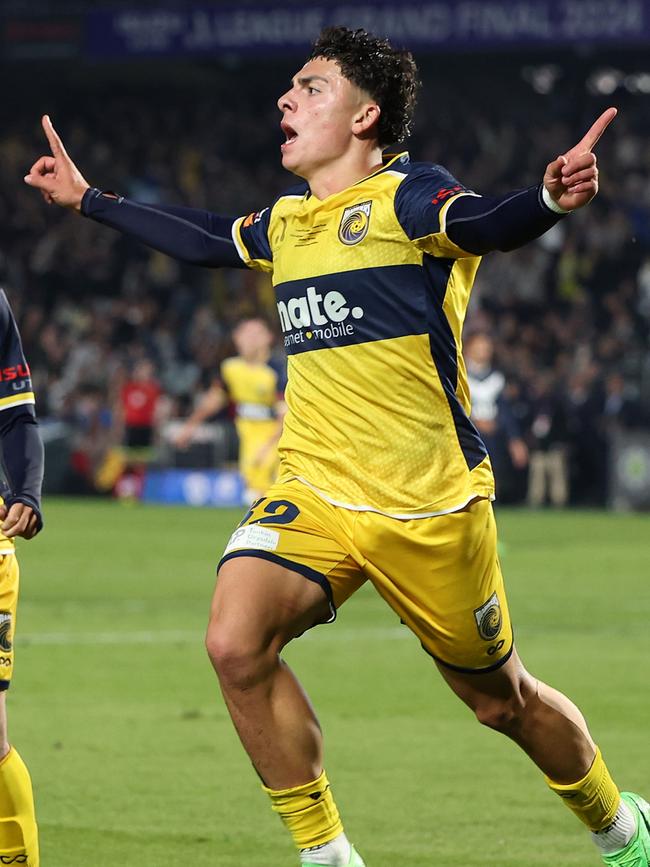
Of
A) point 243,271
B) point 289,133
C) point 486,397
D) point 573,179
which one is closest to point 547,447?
point 486,397

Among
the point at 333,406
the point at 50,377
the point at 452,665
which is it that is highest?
the point at 333,406

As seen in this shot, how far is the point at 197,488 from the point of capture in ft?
88.9

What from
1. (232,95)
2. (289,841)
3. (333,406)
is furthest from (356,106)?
(232,95)

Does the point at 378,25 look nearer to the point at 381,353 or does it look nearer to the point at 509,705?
the point at 381,353

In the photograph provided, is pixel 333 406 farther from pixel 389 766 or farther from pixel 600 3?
pixel 600 3

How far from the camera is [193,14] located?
105ft

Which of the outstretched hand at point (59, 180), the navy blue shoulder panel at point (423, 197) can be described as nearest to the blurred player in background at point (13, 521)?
the outstretched hand at point (59, 180)

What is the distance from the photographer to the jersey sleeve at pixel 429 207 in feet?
17.4

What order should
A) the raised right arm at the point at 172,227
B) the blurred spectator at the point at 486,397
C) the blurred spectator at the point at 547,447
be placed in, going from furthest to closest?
the blurred spectator at the point at 547,447 < the blurred spectator at the point at 486,397 < the raised right arm at the point at 172,227

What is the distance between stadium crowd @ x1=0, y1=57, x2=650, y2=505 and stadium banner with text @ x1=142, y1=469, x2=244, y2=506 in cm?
144

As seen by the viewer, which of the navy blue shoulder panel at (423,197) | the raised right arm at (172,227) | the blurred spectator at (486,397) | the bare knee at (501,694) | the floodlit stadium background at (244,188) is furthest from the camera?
the floodlit stadium background at (244,188)

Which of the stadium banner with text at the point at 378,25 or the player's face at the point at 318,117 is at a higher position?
the stadium banner with text at the point at 378,25

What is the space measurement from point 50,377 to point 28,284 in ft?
11.4

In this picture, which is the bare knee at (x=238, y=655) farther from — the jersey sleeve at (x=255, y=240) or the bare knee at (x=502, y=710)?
the jersey sleeve at (x=255, y=240)
